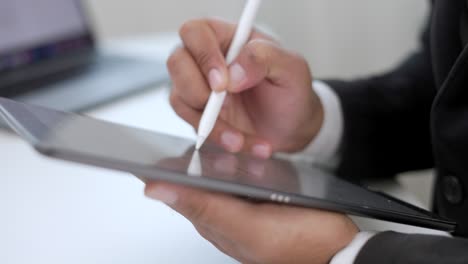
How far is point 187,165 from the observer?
0.96 feet

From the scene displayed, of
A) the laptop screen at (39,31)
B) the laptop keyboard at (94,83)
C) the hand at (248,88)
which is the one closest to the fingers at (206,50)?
the hand at (248,88)

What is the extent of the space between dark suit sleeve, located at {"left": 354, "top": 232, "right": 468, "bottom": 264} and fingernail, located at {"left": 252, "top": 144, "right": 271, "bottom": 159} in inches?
5.9

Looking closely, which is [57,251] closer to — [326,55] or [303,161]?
[303,161]

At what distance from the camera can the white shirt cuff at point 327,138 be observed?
0.54 metres

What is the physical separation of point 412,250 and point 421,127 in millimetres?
296

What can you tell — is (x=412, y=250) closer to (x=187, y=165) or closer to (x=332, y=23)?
(x=187, y=165)

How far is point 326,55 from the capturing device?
1207mm

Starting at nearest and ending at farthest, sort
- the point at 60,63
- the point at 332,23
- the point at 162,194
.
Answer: the point at 162,194
the point at 60,63
the point at 332,23

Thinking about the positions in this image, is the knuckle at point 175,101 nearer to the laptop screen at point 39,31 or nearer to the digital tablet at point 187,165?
the digital tablet at point 187,165

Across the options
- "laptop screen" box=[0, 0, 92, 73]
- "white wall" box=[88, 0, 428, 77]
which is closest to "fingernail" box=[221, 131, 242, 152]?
"laptop screen" box=[0, 0, 92, 73]

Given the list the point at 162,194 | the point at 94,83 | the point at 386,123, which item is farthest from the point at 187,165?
the point at 94,83

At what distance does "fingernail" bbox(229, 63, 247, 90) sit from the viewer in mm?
426

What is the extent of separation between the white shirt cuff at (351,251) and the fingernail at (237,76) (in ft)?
0.49

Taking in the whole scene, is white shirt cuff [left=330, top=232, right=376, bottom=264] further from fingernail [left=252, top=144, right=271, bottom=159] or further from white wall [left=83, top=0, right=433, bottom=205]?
white wall [left=83, top=0, right=433, bottom=205]
